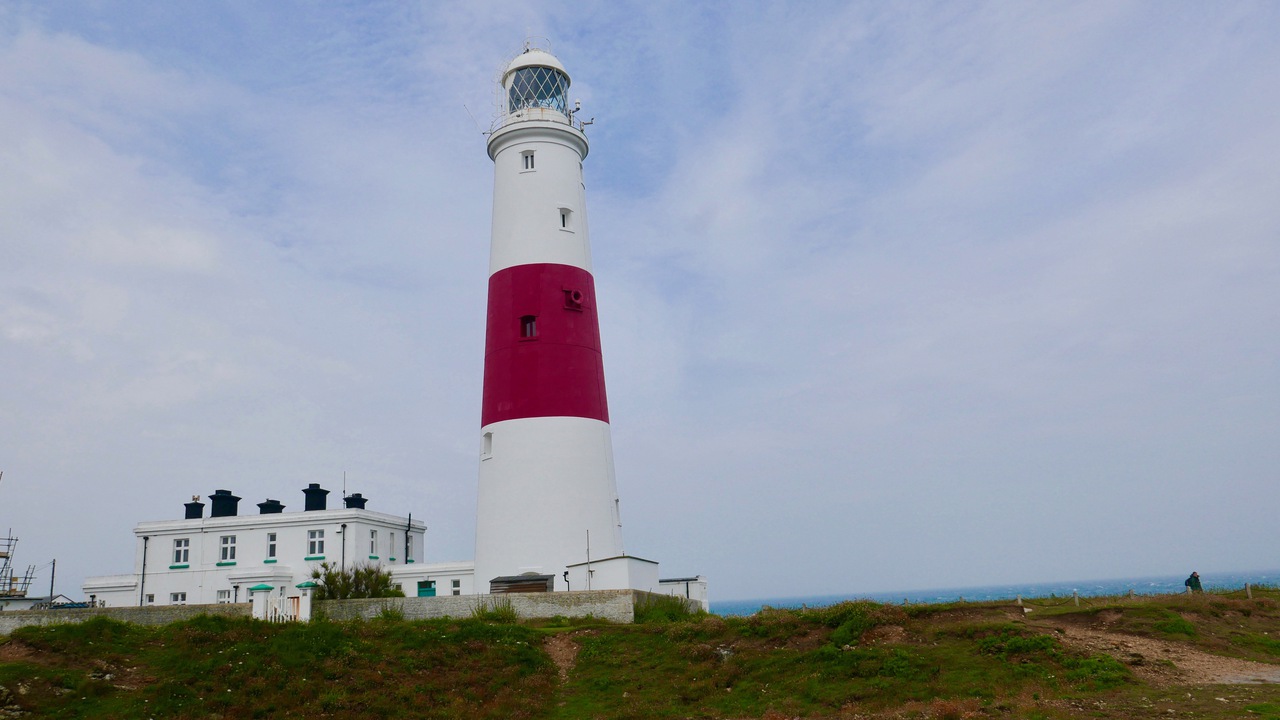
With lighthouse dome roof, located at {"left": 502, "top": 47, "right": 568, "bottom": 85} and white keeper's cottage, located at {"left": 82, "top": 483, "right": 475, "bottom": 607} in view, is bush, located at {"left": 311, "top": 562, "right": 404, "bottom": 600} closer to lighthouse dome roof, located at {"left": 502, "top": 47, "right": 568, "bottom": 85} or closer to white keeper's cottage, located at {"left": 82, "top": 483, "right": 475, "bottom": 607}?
white keeper's cottage, located at {"left": 82, "top": 483, "right": 475, "bottom": 607}

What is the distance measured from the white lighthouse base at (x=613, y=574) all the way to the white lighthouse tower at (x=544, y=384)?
4 centimetres

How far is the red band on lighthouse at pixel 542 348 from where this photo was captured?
28031 millimetres

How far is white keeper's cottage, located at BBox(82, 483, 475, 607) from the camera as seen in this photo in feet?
116

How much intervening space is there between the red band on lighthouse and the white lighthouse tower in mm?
34

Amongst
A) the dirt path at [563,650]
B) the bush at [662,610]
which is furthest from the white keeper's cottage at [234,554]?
the dirt path at [563,650]

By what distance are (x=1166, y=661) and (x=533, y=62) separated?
25130 millimetres

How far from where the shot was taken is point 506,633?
71.1 feet

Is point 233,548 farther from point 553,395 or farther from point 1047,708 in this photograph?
point 1047,708

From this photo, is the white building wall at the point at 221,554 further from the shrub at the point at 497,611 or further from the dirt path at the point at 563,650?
the dirt path at the point at 563,650

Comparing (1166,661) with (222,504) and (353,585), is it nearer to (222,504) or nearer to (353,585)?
(353,585)

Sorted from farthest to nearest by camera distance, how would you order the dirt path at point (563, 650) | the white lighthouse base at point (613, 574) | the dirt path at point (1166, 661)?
the white lighthouse base at point (613, 574) < the dirt path at point (563, 650) < the dirt path at point (1166, 661)

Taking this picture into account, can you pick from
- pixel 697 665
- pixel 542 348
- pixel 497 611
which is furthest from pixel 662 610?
pixel 542 348

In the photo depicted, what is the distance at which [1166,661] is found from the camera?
17.2 meters

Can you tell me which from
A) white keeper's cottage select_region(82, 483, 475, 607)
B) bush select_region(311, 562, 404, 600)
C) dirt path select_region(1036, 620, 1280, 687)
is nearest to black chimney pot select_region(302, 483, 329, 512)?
white keeper's cottage select_region(82, 483, 475, 607)
